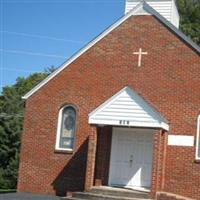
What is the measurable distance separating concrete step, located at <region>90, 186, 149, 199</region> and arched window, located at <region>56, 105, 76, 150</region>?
3195 mm

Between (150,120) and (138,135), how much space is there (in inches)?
79.3

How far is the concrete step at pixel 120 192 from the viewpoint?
789 inches

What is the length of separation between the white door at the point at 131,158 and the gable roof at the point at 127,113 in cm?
135

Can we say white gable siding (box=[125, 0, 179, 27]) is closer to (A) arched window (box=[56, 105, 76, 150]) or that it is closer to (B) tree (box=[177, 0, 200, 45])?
(A) arched window (box=[56, 105, 76, 150])

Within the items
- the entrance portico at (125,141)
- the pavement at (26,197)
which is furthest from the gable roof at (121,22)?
the pavement at (26,197)

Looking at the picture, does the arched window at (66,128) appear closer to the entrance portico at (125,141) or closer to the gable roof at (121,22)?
the entrance portico at (125,141)

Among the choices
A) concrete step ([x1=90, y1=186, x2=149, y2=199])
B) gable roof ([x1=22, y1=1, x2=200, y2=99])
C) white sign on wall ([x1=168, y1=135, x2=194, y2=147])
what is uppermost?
gable roof ([x1=22, y1=1, x2=200, y2=99])

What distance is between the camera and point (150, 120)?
20.5 meters

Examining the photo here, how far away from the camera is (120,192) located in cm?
2030

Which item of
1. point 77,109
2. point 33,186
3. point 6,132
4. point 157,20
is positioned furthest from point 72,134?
point 6,132

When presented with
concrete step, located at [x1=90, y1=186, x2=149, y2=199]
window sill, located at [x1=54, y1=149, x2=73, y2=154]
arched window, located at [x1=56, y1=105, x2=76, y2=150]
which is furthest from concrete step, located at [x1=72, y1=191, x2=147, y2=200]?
arched window, located at [x1=56, y1=105, x2=76, y2=150]

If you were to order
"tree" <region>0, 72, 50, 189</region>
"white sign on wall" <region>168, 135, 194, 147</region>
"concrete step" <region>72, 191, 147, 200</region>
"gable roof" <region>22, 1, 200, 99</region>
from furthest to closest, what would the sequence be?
"tree" <region>0, 72, 50, 189</region>
"gable roof" <region>22, 1, 200, 99</region>
"white sign on wall" <region>168, 135, 194, 147</region>
"concrete step" <region>72, 191, 147, 200</region>

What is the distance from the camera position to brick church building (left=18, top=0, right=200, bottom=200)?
2117 centimetres

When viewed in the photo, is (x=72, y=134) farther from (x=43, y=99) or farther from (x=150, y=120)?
(x=150, y=120)
